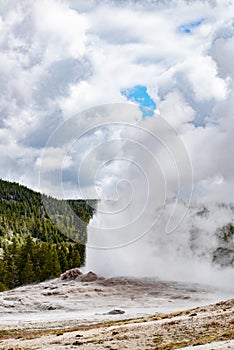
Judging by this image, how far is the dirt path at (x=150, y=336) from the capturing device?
26242 mm

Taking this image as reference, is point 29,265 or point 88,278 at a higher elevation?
point 29,265

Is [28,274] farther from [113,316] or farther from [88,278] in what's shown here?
[113,316]

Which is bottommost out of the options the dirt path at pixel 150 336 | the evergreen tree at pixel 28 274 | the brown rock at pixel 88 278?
the dirt path at pixel 150 336

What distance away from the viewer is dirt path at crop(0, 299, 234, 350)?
26.2 metres

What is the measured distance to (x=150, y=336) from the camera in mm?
29125

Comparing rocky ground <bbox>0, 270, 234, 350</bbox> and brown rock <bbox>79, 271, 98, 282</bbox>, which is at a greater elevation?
brown rock <bbox>79, 271, 98, 282</bbox>

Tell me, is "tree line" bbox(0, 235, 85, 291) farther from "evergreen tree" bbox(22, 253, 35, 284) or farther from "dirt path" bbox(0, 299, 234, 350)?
"dirt path" bbox(0, 299, 234, 350)

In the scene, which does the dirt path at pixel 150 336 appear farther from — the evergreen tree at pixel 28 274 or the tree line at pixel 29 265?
the tree line at pixel 29 265

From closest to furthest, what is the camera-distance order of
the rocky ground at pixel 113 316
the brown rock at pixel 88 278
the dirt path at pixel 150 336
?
the dirt path at pixel 150 336 → the rocky ground at pixel 113 316 → the brown rock at pixel 88 278

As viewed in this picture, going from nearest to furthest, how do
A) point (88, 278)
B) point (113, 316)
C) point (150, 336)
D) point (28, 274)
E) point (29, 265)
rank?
1. point (150, 336)
2. point (113, 316)
3. point (88, 278)
4. point (28, 274)
5. point (29, 265)

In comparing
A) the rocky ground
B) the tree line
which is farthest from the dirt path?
the tree line

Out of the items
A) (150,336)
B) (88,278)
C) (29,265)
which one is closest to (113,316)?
(150,336)

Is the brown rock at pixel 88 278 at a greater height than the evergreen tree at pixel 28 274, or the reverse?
the evergreen tree at pixel 28 274

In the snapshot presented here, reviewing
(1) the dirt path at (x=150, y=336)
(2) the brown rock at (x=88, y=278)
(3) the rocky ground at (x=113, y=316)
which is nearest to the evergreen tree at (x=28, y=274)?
(3) the rocky ground at (x=113, y=316)
